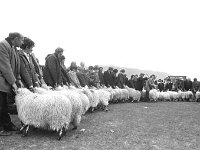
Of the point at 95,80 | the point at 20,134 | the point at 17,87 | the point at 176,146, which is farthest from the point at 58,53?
the point at 95,80

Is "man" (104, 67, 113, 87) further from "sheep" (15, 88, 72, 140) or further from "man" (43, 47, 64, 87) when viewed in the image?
"sheep" (15, 88, 72, 140)

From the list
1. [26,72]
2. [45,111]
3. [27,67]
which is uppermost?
[27,67]

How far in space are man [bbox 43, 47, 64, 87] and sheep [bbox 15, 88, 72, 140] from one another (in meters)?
2.03

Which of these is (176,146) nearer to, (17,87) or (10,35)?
(17,87)

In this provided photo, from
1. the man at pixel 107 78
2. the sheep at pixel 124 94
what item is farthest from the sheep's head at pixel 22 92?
the sheep at pixel 124 94

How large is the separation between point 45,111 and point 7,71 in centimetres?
124

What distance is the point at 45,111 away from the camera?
5.77 m

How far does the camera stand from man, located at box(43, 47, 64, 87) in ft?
26.2

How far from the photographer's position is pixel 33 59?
8094 millimetres

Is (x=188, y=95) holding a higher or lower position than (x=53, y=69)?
lower

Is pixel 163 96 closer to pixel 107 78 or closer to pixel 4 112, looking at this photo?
pixel 107 78

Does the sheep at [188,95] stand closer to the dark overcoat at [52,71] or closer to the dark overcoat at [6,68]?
the dark overcoat at [52,71]

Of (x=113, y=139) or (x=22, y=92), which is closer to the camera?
(x=113, y=139)

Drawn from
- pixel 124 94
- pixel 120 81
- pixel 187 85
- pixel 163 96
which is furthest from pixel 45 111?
pixel 187 85
